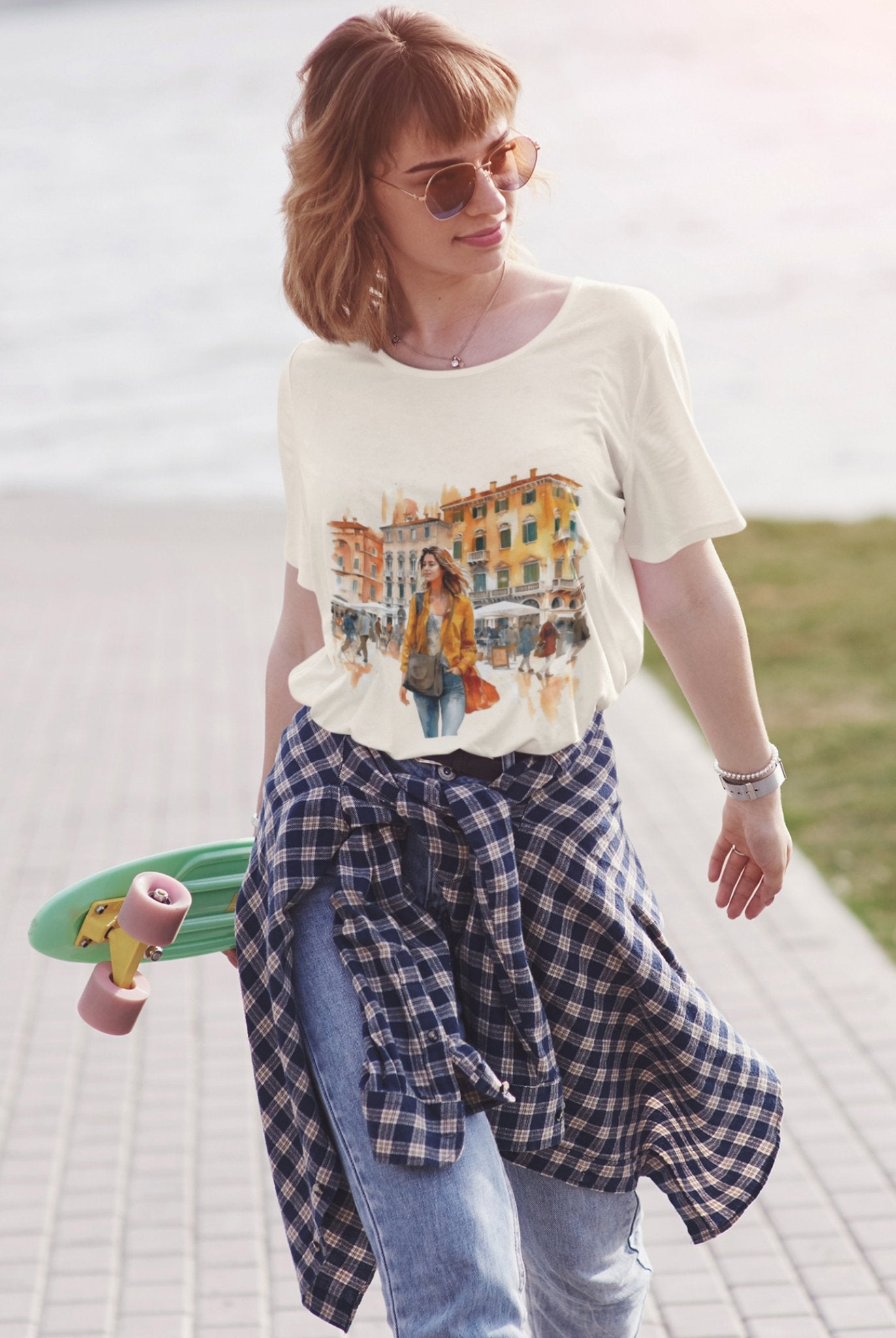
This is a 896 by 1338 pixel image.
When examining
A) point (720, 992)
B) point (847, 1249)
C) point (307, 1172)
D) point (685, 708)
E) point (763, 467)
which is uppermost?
point (307, 1172)

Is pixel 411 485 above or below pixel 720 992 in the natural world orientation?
above

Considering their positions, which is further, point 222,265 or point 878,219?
point 222,265

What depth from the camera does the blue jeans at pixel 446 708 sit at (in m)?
1.71

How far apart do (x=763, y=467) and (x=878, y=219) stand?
2.86m

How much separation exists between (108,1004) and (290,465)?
710mm

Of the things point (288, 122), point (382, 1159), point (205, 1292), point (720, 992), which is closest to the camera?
point (382, 1159)

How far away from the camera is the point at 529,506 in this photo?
168cm

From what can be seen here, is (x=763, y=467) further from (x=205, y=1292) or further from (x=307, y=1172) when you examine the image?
(x=307, y=1172)

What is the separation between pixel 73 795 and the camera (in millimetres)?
5797

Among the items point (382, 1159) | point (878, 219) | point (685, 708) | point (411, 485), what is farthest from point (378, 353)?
point (878, 219)

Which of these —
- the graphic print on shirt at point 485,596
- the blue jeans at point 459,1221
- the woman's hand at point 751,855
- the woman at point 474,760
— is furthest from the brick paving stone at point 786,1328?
the graphic print on shirt at point 485,596

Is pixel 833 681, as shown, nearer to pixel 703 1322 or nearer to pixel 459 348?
pixel 703 1322

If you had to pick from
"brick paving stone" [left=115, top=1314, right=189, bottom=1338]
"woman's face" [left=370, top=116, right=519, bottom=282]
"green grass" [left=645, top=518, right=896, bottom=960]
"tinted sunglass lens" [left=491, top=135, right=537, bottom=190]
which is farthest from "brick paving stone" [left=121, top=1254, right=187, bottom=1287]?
"green grass" [left=645, top=518, right=896, bottom=960]

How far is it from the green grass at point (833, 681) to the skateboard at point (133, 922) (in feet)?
9.56
